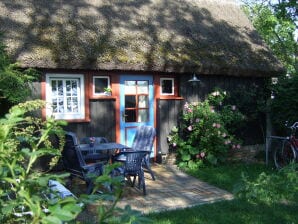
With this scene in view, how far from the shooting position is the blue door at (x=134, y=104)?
8594 millimetres

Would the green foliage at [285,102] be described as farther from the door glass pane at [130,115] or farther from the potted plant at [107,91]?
the potted plant at [107,91]

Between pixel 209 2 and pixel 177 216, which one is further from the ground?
pixel 209 2

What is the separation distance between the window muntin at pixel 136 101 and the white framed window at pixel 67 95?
3.70 feet

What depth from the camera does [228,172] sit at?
313 inches

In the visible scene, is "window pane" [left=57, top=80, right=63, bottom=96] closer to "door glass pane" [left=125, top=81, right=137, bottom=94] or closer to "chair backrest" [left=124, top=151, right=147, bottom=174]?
"door glass pane" [left=125, top=81, right=137, bottom=94]

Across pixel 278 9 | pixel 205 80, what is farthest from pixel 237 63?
pixel 278 9

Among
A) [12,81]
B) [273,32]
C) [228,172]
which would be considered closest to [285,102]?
[228,172]

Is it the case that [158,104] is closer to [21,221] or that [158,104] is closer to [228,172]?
[228,172]

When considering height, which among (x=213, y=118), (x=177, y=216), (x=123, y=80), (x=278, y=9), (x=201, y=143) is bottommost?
(x=177, y=216)

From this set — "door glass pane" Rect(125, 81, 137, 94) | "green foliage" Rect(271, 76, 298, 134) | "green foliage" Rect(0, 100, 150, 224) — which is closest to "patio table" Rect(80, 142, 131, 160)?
"door glass pane" Rect(125, 81, 137, 94)

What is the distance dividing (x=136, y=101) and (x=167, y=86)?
3.17ft

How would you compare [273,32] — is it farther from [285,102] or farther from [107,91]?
[107,91]

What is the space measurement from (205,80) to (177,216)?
5.20 meters

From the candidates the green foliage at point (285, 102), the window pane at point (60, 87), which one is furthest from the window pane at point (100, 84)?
the green foliage at point (285, 102)
